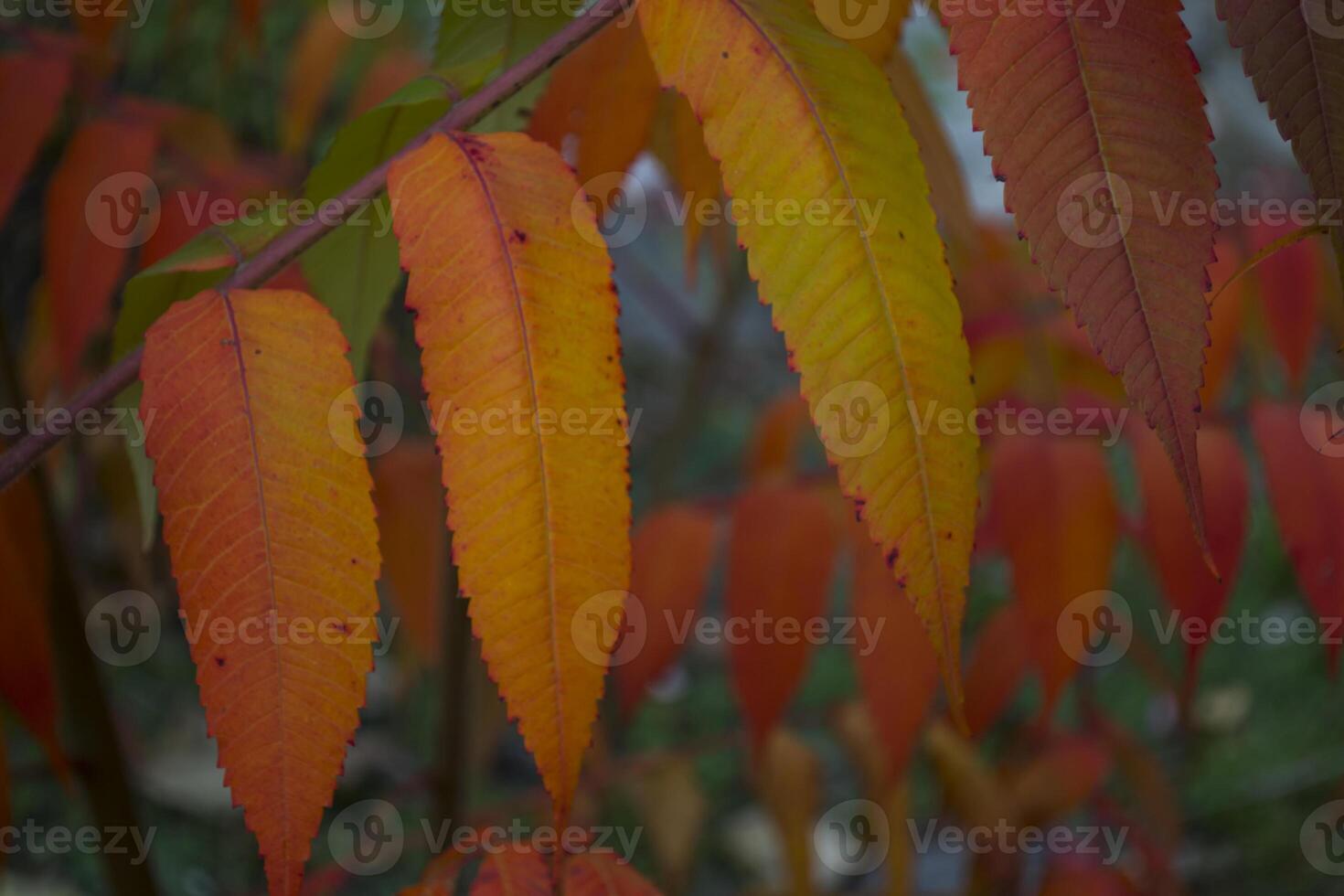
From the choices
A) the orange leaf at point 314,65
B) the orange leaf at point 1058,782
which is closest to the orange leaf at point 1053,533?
the orange leaf at point 1058,782

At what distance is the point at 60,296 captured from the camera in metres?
0.63

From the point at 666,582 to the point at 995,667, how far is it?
0.27 m

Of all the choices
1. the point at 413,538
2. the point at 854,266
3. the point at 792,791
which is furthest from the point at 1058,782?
the point at 854,266

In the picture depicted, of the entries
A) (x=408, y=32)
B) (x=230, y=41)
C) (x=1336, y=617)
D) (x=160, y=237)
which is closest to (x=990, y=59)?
(x=1336, y=617)

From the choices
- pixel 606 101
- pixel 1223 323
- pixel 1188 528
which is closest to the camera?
pixel 606 101

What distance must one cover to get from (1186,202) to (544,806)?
83 centimetres

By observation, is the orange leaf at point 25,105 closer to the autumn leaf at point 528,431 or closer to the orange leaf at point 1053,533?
the autumn leaf at point 528,431

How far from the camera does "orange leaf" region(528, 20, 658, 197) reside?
1.67 ft

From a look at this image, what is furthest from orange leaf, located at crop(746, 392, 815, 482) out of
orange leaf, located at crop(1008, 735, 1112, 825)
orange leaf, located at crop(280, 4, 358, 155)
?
orange leaf, located at crop(280, 4, 358, 155)

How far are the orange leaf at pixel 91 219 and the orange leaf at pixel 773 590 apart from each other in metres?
0.41

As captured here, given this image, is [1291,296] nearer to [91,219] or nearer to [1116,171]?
[1116,171]

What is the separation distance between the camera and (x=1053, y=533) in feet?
1.98

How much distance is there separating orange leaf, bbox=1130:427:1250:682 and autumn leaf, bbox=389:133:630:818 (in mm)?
393

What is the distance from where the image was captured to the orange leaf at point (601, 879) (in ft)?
1.27
